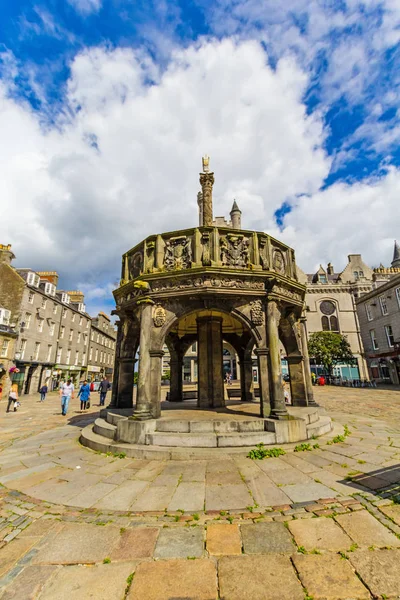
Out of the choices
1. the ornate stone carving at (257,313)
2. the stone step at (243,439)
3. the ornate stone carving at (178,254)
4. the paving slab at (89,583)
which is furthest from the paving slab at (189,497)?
the ornate stone carving at (178,254)

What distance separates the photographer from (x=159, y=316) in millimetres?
8039

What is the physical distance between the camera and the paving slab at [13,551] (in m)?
2.85

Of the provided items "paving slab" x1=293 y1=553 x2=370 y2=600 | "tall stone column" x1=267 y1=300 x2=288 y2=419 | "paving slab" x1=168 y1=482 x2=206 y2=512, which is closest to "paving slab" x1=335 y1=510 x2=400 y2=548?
"paving slab" x1=293 y1=553 x2=370 y2=600

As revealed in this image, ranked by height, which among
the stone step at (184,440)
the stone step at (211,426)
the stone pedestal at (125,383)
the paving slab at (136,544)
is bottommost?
the paving slab at (136,544)

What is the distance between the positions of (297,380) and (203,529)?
25.6 feet

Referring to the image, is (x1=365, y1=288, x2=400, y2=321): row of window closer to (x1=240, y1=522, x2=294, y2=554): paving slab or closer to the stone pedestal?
the stone pedestal

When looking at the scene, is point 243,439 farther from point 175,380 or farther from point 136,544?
point 175,380

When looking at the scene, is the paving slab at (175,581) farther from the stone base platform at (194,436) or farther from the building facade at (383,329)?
the building facade at (383,329)

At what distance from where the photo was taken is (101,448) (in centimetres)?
688

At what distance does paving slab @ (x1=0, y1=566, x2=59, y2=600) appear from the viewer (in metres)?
2.47

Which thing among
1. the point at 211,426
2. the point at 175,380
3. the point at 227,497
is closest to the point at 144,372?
the point at 211,426

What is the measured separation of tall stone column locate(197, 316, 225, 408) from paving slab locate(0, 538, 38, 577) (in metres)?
6.72

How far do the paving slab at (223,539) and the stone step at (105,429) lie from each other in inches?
186

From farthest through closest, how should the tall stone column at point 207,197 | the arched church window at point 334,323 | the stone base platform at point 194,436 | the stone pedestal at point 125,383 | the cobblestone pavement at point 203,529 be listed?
1. the arched church window at point 334,323
2. the tall stone column at point 207,197
3. the stone pedestal at point 125,383
4. the stone base platform at point 194,436
5. the cobblestone pavement at point 203,529
